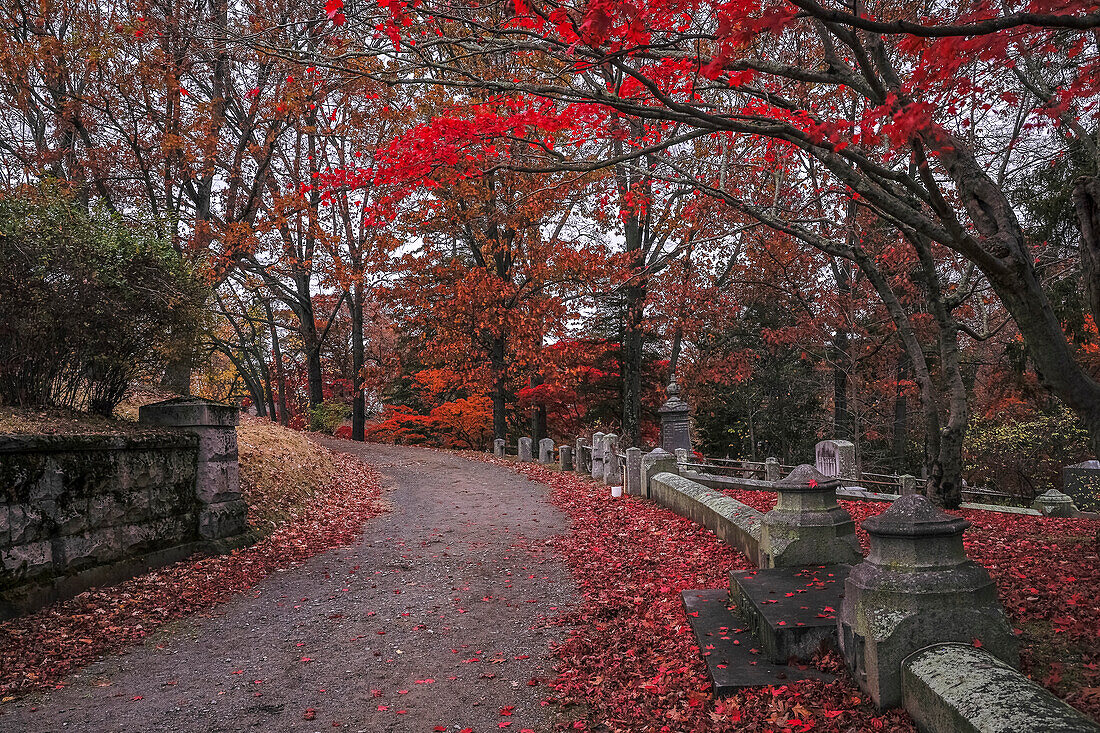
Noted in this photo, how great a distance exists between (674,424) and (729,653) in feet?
40.2

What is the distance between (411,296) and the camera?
21469mm

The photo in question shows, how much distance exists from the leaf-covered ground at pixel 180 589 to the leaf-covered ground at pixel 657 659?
3.72 m

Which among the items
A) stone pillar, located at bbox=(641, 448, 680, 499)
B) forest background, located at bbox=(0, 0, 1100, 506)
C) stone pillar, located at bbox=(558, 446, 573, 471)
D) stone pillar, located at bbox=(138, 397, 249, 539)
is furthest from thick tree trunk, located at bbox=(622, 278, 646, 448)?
stone pillar, located at bbox=(138, 397, 249, 539)

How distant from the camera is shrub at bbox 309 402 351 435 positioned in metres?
24.3

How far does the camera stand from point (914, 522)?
3477mm

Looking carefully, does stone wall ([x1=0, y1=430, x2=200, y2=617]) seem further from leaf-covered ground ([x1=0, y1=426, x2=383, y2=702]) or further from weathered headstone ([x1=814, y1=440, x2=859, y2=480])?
weathered headstone ([x1=814, y1=440, x2=859, y2=480])

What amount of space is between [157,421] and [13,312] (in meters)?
2.05

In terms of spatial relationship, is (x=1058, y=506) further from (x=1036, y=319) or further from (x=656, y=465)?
(x=1036, y=319)

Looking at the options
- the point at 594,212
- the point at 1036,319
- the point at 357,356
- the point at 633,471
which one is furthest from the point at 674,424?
the point at 357,356

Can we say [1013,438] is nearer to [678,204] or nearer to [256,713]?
[678,204]

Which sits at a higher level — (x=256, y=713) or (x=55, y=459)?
(x=55, y=459)

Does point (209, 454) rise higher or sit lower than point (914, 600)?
higher

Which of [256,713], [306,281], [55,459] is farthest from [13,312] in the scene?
[306,281]

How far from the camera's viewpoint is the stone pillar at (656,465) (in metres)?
11.7
